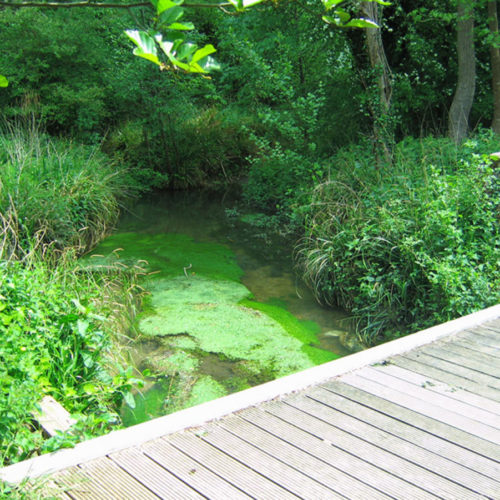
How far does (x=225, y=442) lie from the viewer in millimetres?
2076

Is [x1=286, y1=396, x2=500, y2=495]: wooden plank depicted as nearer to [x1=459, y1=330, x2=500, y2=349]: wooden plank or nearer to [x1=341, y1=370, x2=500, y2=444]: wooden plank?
[x1=341, y1=370, x2=500, y2=444]: wooden plank

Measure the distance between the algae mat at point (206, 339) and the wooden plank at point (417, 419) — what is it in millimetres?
1054

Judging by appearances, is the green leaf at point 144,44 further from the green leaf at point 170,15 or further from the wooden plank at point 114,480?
the wooden plank at point 114,480

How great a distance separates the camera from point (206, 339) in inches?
172

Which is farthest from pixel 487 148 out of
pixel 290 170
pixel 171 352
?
pixel 171 352

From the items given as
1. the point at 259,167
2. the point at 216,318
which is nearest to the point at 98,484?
the point at 216,318

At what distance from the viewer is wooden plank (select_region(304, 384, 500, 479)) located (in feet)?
6.39

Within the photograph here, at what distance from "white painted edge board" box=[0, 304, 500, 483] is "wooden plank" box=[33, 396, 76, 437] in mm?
264

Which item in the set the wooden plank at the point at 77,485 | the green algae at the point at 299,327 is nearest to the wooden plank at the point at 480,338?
the green algae at the point at 299,327

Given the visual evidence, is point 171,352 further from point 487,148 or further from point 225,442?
Result: point 487,148

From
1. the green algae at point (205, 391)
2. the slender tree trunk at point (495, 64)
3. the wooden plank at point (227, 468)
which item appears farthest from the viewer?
the slender tree trunk at point (495, 64)

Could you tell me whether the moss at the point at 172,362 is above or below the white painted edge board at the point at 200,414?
below

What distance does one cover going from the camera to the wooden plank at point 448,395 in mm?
2281

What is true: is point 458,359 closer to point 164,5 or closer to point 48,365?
point 48,365
